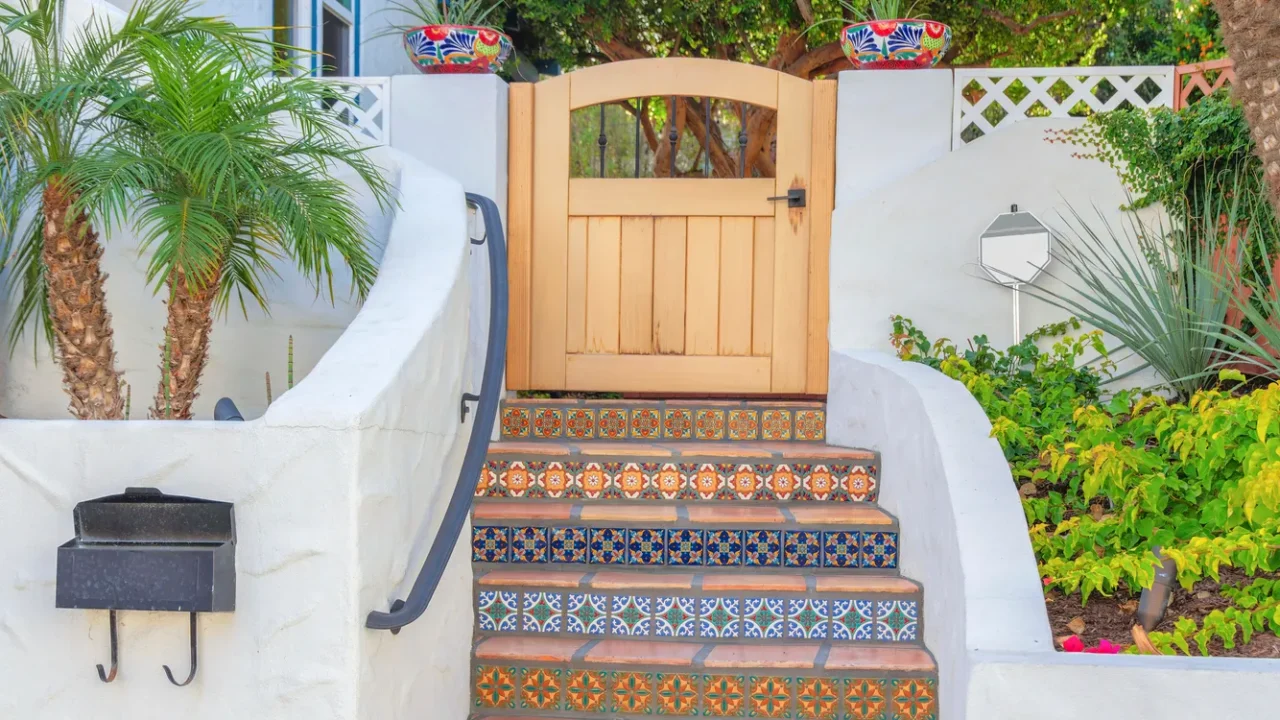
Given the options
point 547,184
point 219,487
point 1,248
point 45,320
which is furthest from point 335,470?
point 547,184

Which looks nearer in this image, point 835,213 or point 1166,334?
point 1166,334

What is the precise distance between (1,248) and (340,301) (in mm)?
1135

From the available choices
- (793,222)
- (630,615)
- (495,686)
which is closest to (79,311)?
(495,686)

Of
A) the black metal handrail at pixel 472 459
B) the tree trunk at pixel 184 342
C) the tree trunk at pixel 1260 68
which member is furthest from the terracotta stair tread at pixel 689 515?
the tree trunk at pixel 1260 68

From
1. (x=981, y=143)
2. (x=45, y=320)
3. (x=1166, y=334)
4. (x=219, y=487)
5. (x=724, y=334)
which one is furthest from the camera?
(x=724, y=334)

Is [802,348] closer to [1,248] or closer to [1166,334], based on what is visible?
[1166,334]

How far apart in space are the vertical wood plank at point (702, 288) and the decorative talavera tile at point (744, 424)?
1.71ft

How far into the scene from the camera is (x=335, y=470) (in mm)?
2422

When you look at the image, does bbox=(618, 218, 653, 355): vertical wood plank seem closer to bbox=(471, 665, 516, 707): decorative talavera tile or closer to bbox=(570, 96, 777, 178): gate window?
bbox=(570, 96, 777, 178): gate window

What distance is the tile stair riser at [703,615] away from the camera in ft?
11.8

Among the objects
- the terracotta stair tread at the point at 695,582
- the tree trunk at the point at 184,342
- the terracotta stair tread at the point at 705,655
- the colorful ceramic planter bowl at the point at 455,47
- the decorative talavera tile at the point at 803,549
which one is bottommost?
the terracotta stair tread at the point at 705,655

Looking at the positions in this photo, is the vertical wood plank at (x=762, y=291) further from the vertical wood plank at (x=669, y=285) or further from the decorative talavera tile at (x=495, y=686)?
the decorative talavera tile at (x=495, y=686)

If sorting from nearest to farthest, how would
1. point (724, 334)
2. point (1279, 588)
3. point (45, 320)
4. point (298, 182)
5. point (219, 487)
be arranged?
point (219, 487) → point (1279, 588) → point (298, 182) → point (45, 320) → point (724, 334)

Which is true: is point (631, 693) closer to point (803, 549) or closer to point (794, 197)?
point (803, 549)
